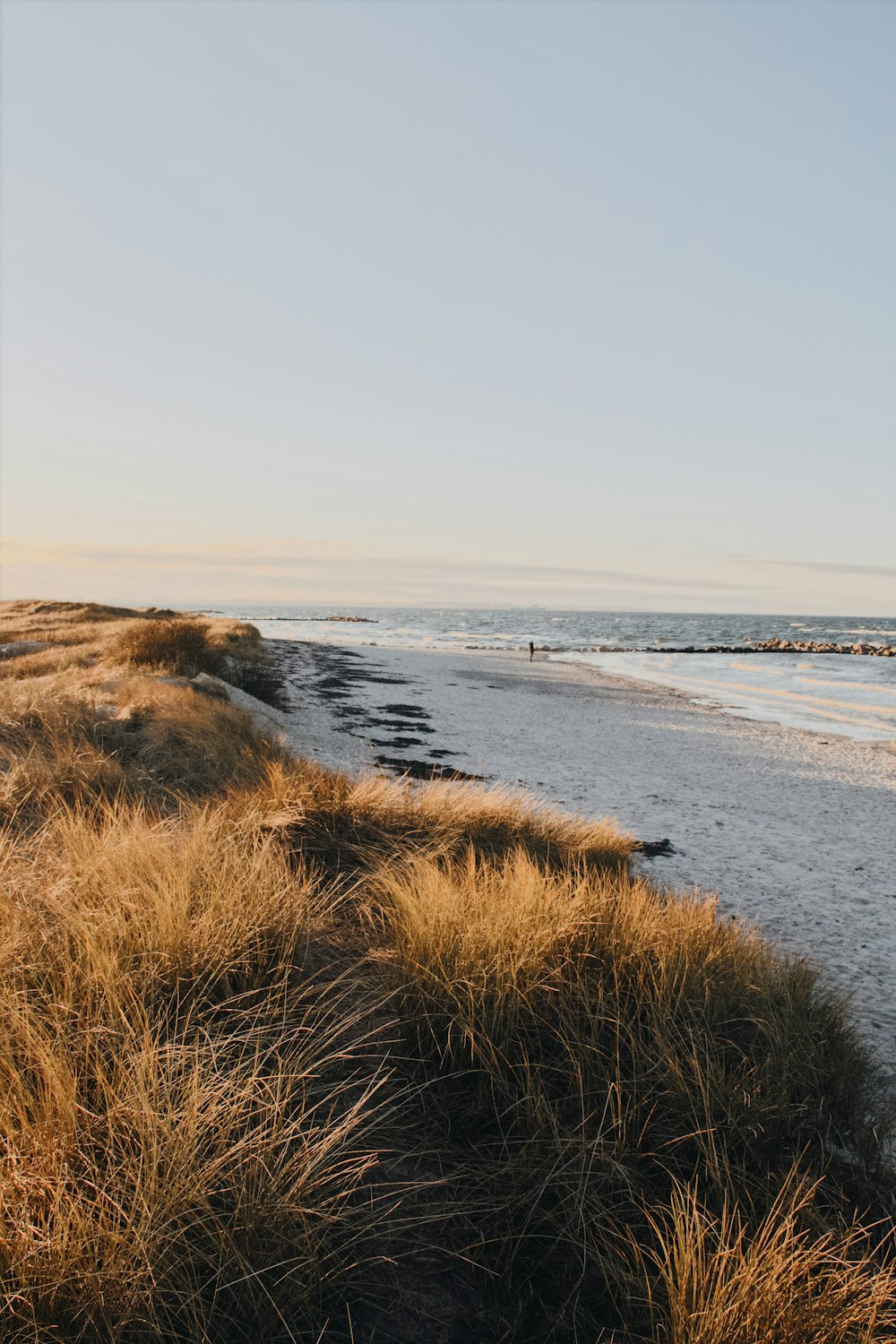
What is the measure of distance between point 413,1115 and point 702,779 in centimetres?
928

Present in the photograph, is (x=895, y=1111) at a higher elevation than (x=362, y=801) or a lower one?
lower

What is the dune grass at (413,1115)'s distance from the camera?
168 cm

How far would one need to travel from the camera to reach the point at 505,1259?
6.64ft

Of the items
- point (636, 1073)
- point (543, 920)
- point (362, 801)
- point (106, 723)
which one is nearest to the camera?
point (636, 1073)

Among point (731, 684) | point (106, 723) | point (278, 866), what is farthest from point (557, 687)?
point (278, 866)

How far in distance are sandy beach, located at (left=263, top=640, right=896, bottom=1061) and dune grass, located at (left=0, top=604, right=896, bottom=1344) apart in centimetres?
147

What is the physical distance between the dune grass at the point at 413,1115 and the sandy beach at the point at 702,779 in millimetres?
1475

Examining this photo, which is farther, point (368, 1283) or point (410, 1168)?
point (410, 1168)

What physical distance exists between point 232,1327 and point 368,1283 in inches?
13.7

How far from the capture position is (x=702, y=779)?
1083cm

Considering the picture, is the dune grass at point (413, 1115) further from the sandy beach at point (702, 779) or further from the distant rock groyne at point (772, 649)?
the distant rock groyne at point (772, 649)

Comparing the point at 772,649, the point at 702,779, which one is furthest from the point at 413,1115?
the point at 772,649

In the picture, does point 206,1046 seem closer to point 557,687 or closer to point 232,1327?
point 232,1327

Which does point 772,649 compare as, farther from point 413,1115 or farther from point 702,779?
point 413,1115
